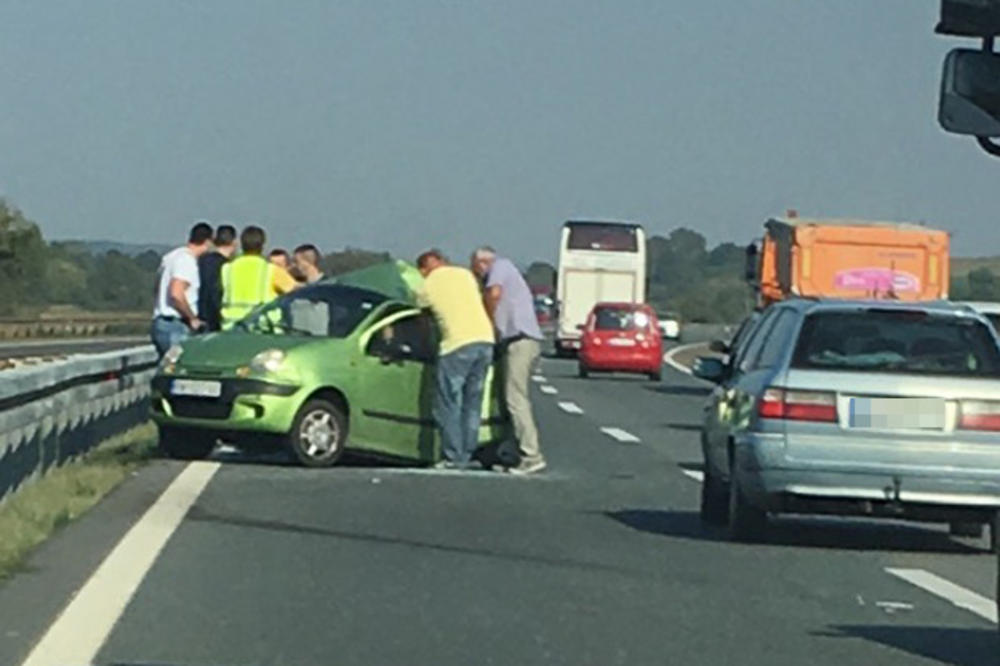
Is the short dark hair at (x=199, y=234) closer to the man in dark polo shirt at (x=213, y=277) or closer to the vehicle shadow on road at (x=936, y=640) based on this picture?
the man in dark polo shirt at (x=213, y=277)

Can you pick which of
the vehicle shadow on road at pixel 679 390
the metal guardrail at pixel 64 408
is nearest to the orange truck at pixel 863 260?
the vehicle shadow on road at pixel 679 390

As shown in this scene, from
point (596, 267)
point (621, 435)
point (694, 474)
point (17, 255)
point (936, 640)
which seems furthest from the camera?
point (17, 255)

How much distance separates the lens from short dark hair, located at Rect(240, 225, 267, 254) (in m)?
21.4

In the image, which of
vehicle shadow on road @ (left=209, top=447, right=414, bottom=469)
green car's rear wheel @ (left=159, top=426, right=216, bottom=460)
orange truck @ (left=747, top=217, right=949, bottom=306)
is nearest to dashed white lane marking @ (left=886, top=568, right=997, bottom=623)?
vehicle shadow on road @ (left=209, top=447, right=414, bottom=469)

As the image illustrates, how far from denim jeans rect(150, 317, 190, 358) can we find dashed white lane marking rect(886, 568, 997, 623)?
9.54 meters

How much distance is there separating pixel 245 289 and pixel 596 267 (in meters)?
42.2

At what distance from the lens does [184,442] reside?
64.7 ft

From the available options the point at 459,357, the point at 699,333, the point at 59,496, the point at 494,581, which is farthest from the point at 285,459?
the point at 699,333

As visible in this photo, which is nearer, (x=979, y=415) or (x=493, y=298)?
(x=979, y=415)

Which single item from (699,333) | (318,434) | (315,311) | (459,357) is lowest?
(699,333)

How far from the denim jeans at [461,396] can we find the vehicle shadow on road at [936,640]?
892 centimetres

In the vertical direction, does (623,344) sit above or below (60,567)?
below

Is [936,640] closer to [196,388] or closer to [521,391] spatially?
[521,391]

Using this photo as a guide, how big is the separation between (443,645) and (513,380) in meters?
10.1
